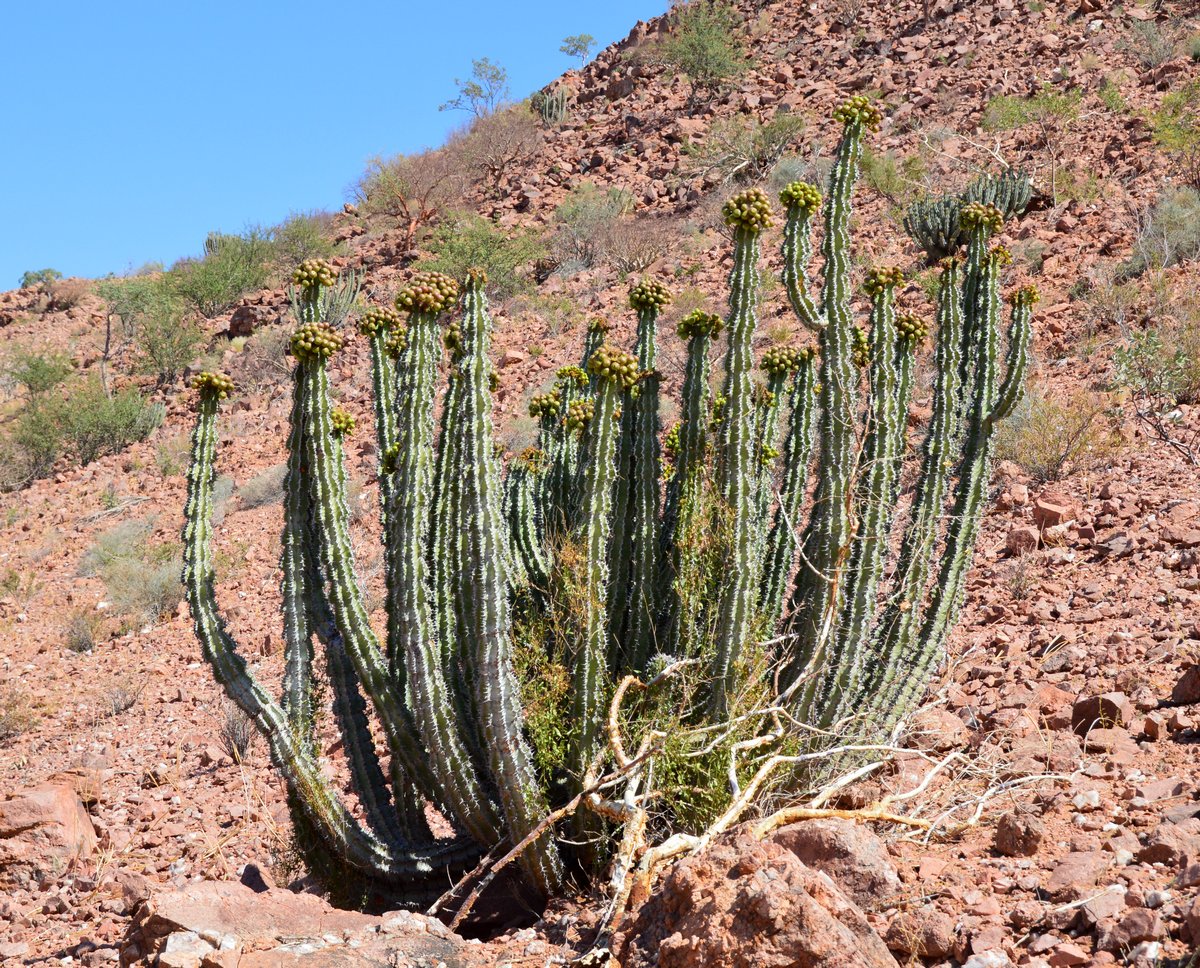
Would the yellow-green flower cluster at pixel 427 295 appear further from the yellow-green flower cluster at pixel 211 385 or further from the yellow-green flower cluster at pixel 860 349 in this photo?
the yellow-green flower cluster at pixel 860 349

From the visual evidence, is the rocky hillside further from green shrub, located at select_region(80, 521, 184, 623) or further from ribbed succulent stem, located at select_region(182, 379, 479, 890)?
ribbed succulent stem, located at select_region(182, 379, 479, 890)

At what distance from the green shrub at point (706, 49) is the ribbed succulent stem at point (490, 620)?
2176 centimetres

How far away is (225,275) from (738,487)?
2145 cm

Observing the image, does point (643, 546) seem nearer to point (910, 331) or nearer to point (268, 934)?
point (910, 331)

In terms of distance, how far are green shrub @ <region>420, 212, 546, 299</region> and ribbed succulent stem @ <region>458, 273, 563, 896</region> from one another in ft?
44.7

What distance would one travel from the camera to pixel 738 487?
4629 millimetres

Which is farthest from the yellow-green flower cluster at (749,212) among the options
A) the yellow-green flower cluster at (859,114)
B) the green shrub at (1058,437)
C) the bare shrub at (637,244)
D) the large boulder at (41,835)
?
the bare shrub at (637,244)

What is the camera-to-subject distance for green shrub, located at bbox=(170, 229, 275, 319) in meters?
23.4

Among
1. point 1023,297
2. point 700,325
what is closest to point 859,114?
point 700,325

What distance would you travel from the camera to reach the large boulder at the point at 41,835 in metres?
5.83

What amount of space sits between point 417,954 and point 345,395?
42.0ft

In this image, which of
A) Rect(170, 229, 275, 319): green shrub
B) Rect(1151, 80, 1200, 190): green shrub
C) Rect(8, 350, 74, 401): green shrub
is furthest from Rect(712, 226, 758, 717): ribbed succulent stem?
Rect(170, 229, 275, 319): green shrub

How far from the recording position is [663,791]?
14.3 ft

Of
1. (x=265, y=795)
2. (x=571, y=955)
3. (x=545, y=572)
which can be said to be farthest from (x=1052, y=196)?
(x=571, y=955)
